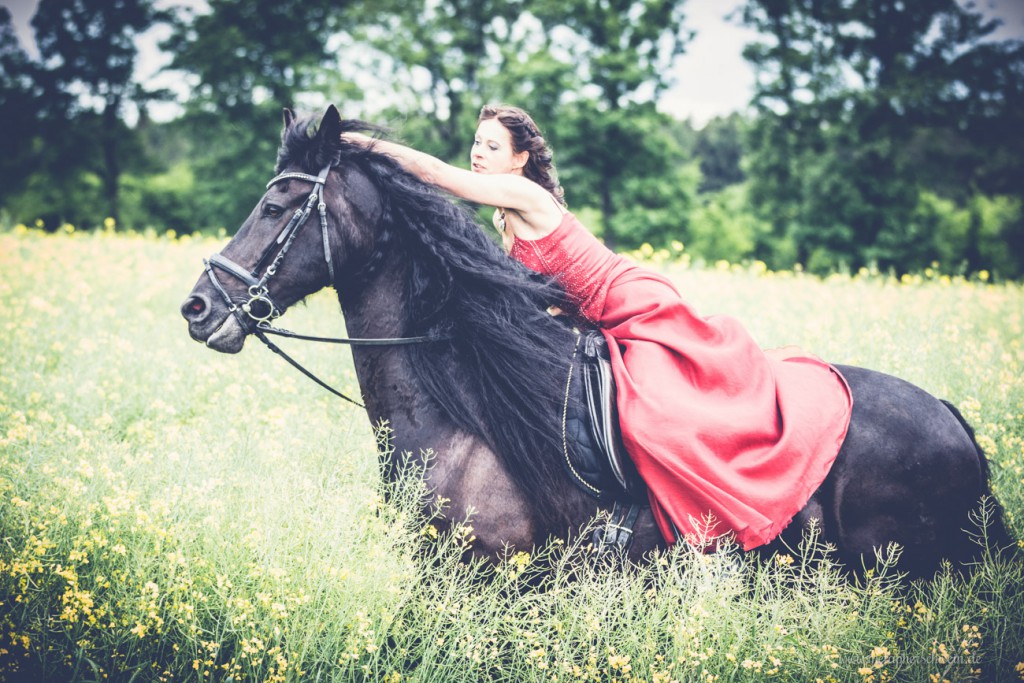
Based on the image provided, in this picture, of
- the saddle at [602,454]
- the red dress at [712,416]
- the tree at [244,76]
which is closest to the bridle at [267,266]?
the red dress at [712,416]

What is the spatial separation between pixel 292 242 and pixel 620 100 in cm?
2224

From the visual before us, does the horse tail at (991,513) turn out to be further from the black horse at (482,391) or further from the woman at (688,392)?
the woman at (688,392)

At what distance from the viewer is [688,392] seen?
327 centimetres

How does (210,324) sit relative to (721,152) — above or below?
below

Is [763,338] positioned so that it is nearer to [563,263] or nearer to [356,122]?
[563,263]

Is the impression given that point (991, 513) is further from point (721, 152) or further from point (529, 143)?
point (721, 152)

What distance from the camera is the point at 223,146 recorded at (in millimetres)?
27078

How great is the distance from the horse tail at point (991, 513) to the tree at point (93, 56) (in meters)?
32.5

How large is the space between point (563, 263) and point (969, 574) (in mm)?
2818

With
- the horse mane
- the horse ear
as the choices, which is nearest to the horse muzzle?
the horse mane

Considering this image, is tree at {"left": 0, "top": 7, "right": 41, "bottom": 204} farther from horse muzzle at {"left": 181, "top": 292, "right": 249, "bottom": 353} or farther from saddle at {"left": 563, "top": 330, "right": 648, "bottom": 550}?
saddle at {"left": 563, "top": 330, "right": 648, "bottom": 550}

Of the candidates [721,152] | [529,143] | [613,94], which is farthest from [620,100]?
[721,152]

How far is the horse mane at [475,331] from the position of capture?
10.6 feet

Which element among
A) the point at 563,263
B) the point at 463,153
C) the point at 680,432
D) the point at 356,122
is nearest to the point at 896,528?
the point at 680,432
